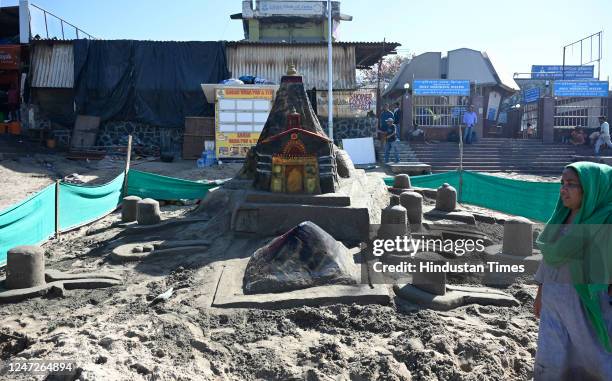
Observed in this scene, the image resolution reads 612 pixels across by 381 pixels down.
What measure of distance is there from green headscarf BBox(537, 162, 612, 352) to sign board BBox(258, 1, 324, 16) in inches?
952

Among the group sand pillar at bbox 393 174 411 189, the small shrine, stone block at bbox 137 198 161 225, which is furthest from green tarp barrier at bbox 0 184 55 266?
sand pillar at bbox 393 174 411 189

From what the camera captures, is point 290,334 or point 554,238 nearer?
point 554,238

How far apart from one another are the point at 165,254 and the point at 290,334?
317 cm

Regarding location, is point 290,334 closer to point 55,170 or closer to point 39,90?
point 55,170

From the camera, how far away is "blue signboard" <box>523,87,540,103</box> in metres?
22.5

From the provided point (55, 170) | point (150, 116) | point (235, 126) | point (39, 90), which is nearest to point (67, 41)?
point (39, 90)

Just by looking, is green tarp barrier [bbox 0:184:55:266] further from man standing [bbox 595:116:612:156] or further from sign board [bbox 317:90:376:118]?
man standing [bbox 595:116:612:156]

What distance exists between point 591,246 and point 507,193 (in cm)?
Answer: 770

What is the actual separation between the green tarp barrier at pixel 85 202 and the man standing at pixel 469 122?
1462 cm

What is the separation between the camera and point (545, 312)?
9.89 ft

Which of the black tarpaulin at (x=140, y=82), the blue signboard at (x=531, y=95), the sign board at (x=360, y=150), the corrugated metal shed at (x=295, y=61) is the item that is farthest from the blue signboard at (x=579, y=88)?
the black tarpaulin at (x=140, y=82)

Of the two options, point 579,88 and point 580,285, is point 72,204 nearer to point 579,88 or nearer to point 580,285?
point 580,285

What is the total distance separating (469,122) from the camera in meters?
19.8

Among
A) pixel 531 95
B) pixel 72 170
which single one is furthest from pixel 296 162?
pixel 531 95
